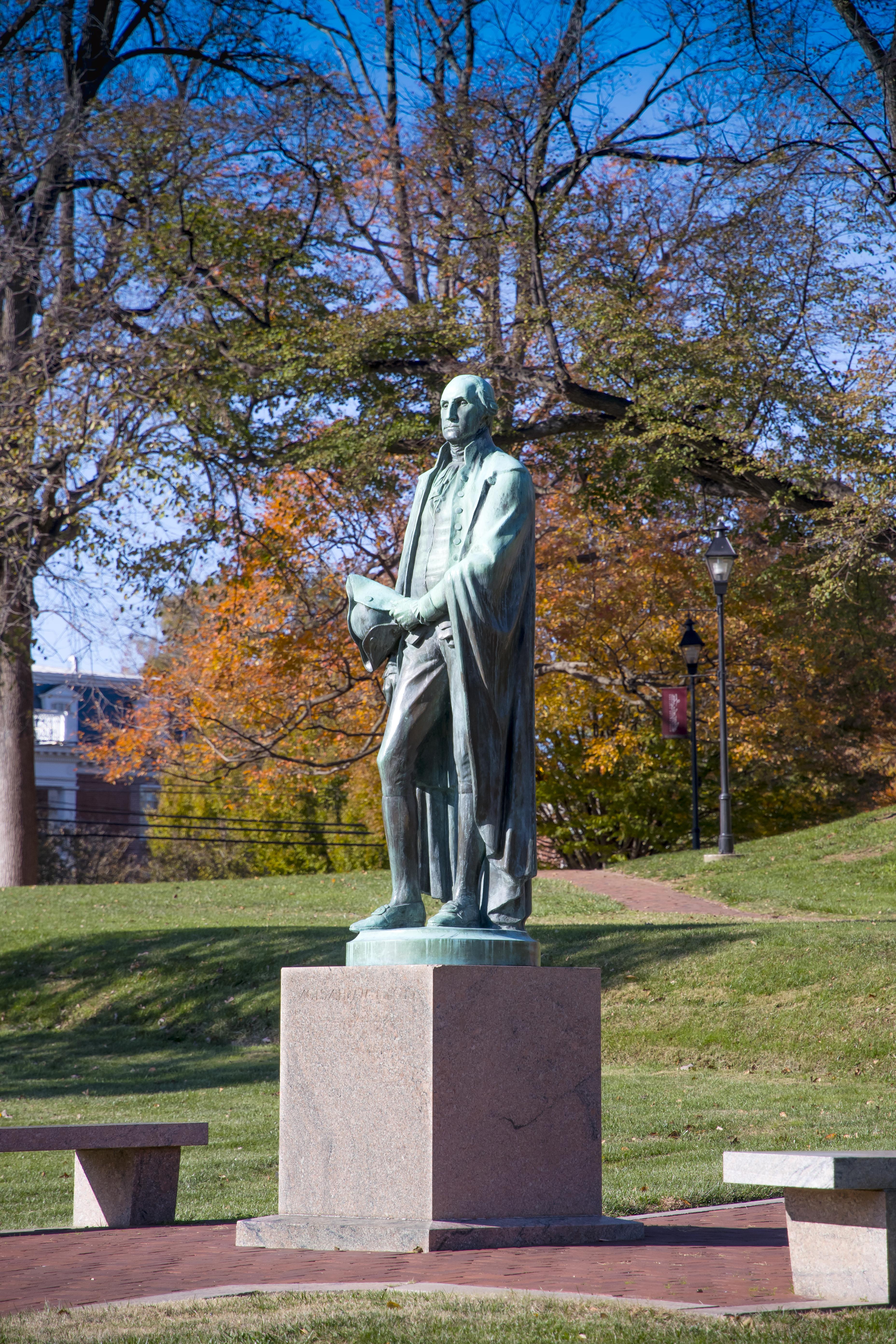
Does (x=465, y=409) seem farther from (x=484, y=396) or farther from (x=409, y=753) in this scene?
(x=409, y=753)

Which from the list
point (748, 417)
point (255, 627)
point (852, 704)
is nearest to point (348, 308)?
point (748, 417)

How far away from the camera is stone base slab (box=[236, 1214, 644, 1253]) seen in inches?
204

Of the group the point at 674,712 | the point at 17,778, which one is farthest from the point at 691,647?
the point at 17,778

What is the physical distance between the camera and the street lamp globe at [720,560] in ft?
69.0

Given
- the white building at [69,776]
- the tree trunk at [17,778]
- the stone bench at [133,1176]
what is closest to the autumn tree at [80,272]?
the tree trunk at [17,778]

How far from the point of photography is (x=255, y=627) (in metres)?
26.4

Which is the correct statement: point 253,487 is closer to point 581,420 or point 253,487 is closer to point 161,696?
point 581,420

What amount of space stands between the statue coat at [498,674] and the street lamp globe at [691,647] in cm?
1803

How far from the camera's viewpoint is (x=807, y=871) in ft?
66.4

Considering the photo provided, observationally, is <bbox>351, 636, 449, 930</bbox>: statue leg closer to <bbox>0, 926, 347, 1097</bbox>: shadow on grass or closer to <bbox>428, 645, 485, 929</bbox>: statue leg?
<bbox>428, 645, 485, 929</bbox>: statue leg

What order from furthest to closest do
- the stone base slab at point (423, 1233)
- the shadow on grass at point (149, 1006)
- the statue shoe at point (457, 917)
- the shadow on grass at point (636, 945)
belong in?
the shadow on grass at point (636, 945) < the shadow on grass at point (149, 1006) < the statue shoe at point (457, 917) < the stone base slab at point (423, 1233)

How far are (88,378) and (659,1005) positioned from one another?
33.4 feet

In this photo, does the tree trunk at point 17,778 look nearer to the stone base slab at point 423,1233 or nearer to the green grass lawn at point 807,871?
the green grass lawn at point 807,871

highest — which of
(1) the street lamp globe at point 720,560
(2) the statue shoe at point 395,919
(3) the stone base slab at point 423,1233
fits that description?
(1) the street lamp globe at point 720,560
